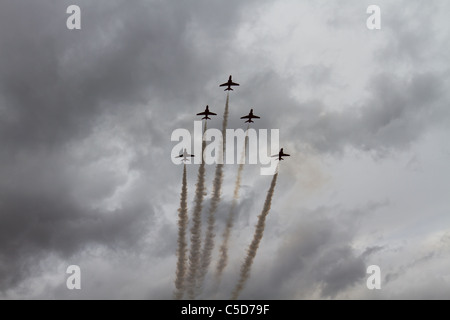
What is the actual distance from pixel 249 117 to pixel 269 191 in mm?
28021

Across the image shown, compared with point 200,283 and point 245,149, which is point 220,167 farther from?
point 200,283

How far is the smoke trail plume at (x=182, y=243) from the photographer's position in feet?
507

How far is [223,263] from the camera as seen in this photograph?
160 meters

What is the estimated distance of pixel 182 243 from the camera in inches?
6235

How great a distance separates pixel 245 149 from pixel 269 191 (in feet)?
55.4

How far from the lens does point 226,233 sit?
15975 cm

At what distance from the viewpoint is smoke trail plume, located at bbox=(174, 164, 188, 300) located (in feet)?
507

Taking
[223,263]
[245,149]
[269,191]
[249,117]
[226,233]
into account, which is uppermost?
[249,117]
